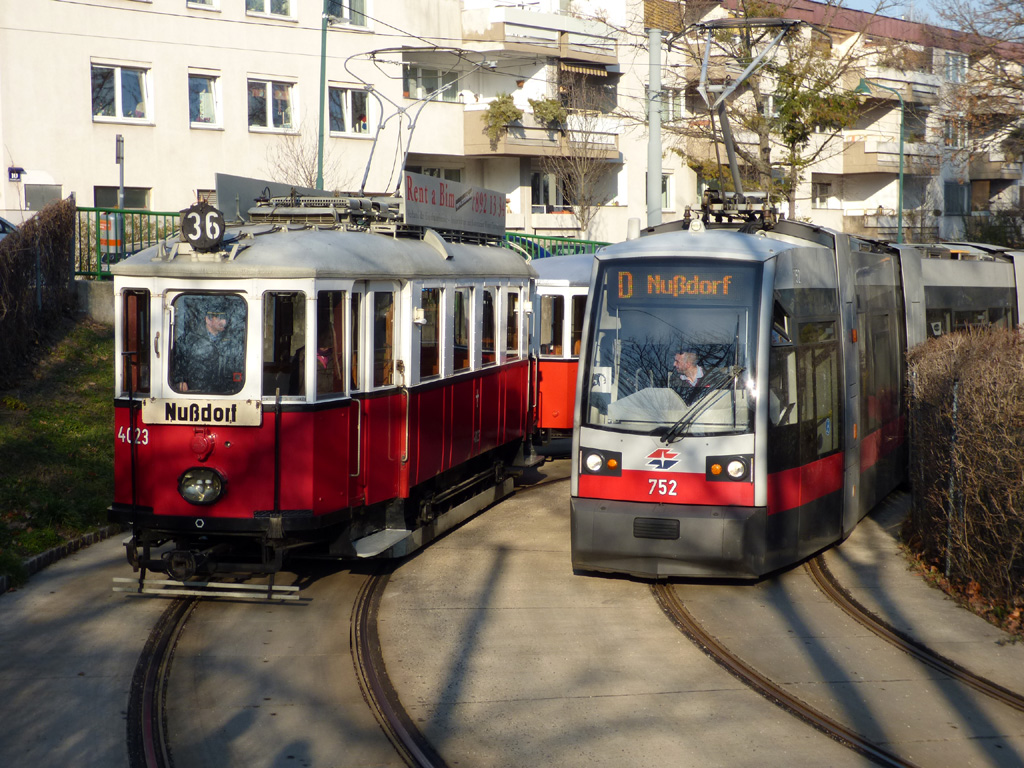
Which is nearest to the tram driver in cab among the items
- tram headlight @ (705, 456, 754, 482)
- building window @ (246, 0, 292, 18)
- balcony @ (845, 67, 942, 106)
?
tram headlight @ (705, 456, 754, 482)

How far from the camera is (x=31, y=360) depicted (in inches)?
622

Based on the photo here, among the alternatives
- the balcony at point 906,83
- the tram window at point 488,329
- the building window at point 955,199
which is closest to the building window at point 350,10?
the balcony at point 906,83

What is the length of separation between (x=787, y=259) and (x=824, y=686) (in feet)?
12.0

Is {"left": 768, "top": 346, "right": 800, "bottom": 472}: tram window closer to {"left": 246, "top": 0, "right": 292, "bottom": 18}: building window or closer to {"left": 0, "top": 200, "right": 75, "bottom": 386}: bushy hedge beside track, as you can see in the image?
{"left": 0, "top": 200, "right": 75, "bottom": 386}: bushy hedge beside track

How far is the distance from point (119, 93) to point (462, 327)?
21.5 meters

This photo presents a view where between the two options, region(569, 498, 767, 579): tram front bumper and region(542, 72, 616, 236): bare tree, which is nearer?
region(569, 498, 767, 579): tram front bumper

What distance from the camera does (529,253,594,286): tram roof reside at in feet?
55.8

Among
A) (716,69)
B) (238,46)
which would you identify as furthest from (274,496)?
(716,69)

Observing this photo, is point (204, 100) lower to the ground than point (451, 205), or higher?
higher

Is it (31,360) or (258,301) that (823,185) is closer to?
(31,360)

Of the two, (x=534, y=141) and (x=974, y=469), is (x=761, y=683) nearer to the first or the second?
(x=974, y=469)

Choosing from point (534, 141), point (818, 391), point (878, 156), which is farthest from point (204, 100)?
point (878, 156)

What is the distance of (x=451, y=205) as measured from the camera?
463 inches

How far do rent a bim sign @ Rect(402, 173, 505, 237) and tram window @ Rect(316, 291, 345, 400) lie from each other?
185cm
